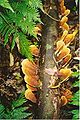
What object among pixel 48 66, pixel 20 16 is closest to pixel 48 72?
pixel 48 66

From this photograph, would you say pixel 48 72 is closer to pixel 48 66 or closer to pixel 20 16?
pixel 48 66

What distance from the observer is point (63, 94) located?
1.75 metres

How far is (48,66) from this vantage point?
5.47ft

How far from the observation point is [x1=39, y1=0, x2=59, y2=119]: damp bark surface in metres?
1.64

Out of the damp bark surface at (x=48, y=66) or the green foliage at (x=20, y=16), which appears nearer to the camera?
the green foliage at (x=20, y=16)

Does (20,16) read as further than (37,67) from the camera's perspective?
No

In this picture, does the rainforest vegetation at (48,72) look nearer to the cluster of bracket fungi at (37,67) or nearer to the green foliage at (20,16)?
the cluster of bracket fungi at (37,67)

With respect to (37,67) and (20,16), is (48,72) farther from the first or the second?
(20,16)

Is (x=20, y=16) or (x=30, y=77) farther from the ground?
(x=20, y=16)

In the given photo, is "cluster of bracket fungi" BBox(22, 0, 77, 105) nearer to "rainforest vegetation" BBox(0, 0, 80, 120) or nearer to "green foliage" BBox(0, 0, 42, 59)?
"rainforest vegetation" BBox(0, 0, 80, 120)

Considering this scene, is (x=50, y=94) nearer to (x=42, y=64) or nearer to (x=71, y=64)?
(x=42, y=64)

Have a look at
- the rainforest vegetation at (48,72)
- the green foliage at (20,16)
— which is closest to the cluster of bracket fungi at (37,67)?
the rainforest vegetation at (48,72)

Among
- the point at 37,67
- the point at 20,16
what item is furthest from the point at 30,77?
the point at 20,16

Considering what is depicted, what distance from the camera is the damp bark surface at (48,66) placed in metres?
1.64
